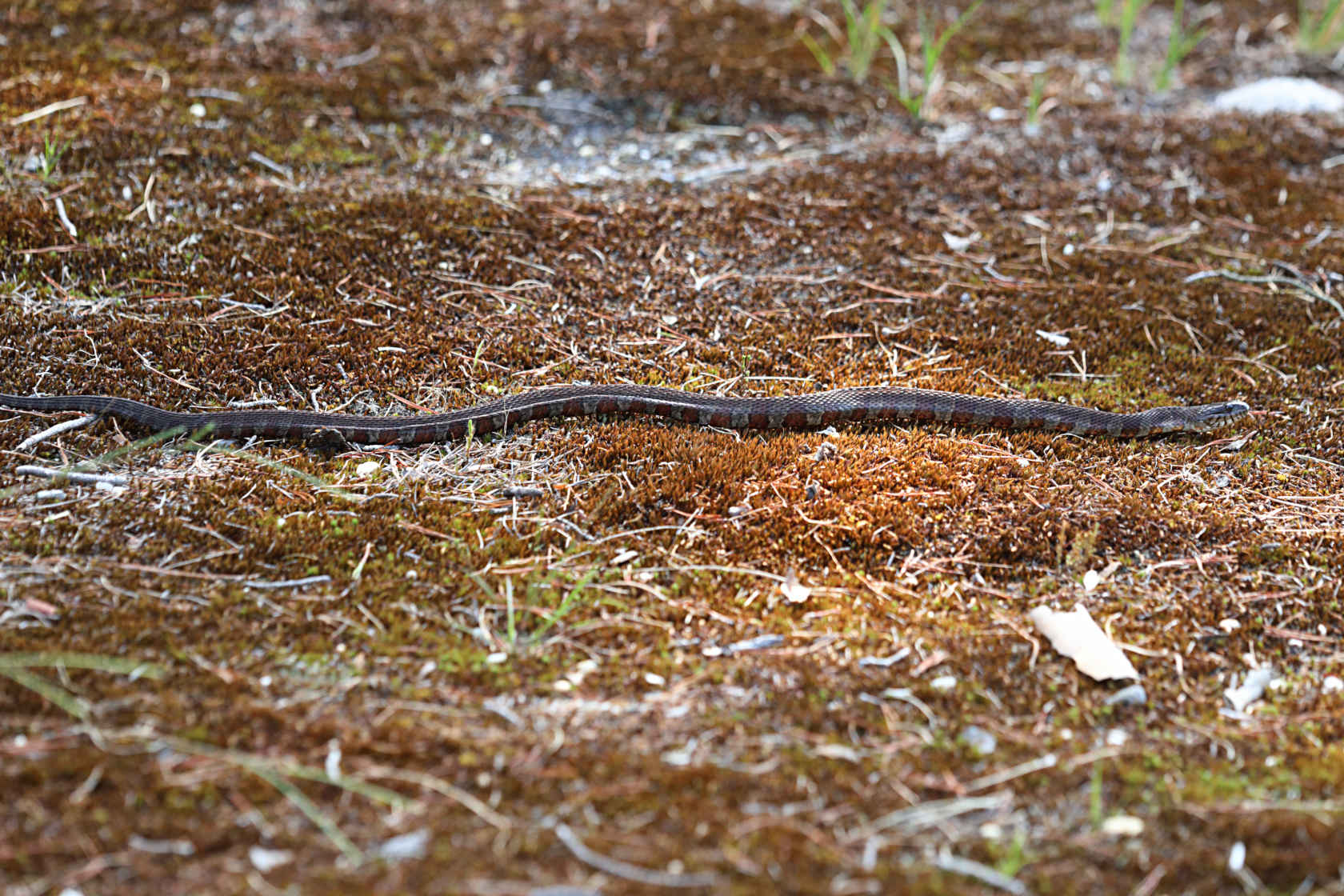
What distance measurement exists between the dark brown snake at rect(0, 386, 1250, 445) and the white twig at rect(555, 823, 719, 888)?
97.9 inches

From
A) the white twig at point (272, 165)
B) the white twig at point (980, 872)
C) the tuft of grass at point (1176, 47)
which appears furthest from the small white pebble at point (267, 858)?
the tuft of grass at point (1176, 47)

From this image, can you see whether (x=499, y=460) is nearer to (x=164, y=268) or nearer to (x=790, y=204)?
(x=164, y=268)

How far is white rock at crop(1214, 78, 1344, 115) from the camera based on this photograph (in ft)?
28.0

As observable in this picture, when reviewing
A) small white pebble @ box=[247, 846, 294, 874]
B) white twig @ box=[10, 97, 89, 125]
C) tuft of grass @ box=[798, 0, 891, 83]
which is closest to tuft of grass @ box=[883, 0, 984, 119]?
tuft of grass @ box=[798, 0, 891, 83]

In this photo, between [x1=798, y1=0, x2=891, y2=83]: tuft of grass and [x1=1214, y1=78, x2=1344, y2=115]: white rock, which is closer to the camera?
[x1=798, y1=0, x2=891, y2=83]: tuft of grass

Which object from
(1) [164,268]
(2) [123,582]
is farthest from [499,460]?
(1) [164,268]

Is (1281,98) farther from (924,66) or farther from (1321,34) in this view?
(924,66)

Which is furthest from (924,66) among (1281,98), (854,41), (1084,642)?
(1084,642)

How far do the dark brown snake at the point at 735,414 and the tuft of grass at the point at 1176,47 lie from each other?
4191mm

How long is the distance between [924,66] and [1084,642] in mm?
6101

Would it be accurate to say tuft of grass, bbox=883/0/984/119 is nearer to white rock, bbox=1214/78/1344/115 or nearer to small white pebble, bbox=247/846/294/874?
white rock, bbox=1214/78/1344/115

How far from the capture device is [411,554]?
13.6 feet

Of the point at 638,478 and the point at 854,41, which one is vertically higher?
the point at 854,41

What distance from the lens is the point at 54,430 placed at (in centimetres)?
466
